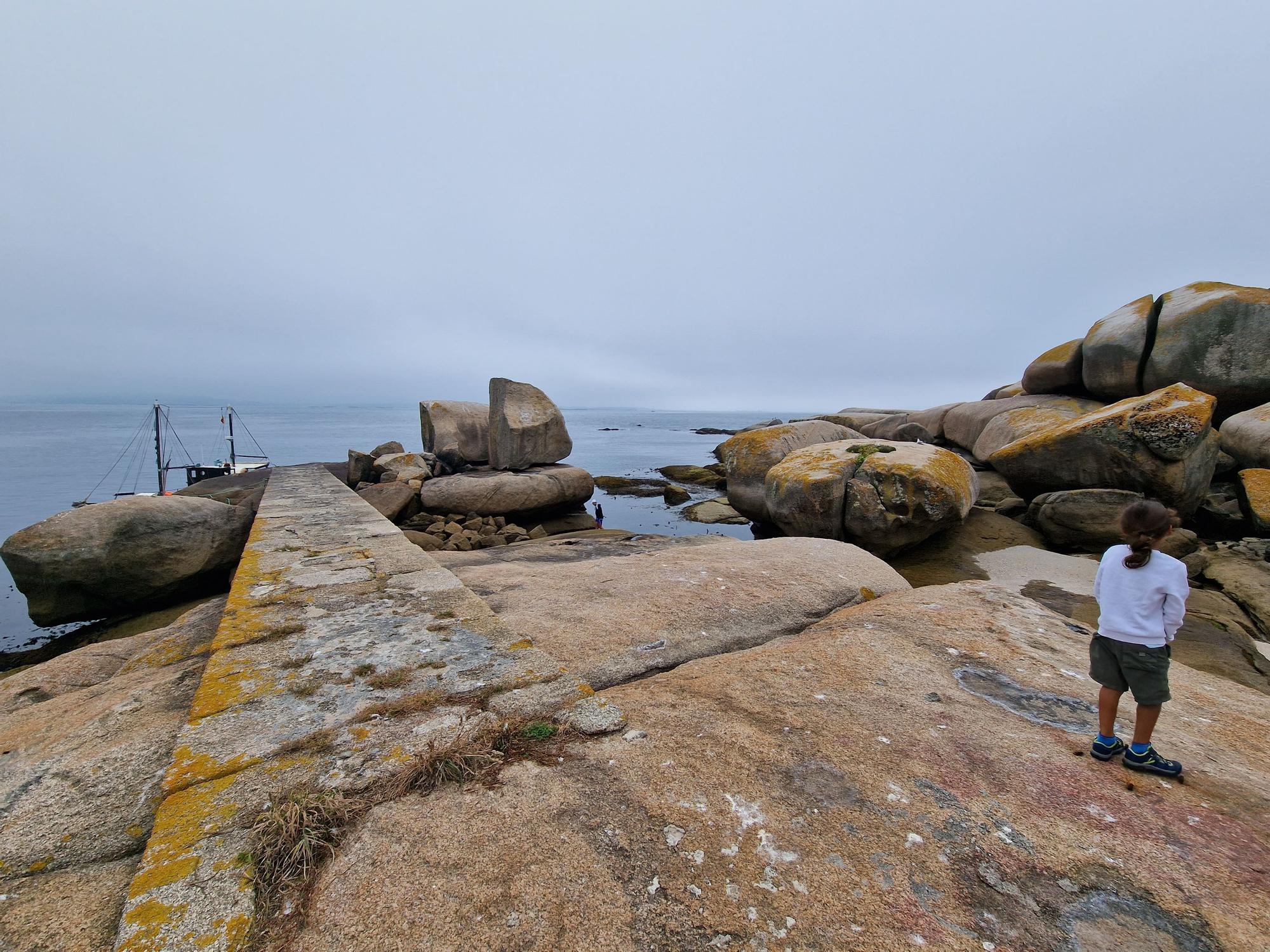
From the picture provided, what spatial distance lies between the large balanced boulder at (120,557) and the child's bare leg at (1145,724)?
499 inches

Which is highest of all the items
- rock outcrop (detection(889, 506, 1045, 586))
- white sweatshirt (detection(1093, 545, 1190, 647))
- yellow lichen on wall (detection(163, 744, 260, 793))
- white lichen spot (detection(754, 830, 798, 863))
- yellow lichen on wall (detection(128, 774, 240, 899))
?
white sweatshirt (detection(1093, 545, 1190, 647))

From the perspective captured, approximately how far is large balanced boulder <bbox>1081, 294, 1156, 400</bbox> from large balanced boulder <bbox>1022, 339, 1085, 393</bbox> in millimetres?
789

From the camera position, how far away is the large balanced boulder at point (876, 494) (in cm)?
980

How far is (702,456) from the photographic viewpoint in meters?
48.2

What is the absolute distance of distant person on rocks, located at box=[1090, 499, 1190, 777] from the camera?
2521 mm

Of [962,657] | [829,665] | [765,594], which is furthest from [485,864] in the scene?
[765,594]

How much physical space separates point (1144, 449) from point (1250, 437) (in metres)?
4.65

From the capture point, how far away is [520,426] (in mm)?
16562

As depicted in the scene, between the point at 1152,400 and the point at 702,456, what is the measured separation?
3839 cm

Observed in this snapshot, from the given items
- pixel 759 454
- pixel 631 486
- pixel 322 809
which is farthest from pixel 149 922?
pixel 631 486

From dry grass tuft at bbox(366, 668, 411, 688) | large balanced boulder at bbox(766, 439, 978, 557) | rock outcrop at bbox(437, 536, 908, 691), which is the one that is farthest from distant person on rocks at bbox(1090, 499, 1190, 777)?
large balanced boulder at bbox(766, 439, 978, 557)

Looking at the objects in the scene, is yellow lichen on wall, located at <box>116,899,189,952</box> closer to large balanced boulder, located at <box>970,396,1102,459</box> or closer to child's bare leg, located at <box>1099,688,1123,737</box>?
child's bare leg, located at <box>1099,688,1123,737</box>

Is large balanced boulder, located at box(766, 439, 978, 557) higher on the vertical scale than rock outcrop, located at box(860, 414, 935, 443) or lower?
lower

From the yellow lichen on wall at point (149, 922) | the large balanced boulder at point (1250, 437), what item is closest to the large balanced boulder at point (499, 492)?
the yellow lichen on wall at point (149, 922)
